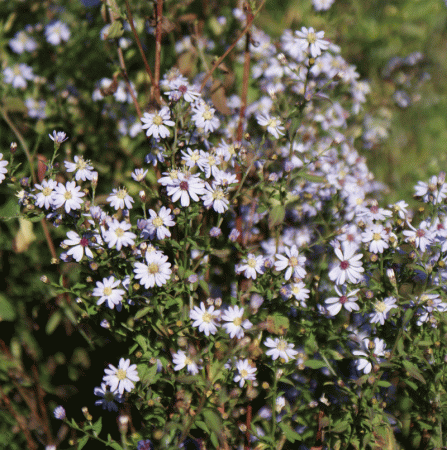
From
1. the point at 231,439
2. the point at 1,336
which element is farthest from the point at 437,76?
the point at 1,336

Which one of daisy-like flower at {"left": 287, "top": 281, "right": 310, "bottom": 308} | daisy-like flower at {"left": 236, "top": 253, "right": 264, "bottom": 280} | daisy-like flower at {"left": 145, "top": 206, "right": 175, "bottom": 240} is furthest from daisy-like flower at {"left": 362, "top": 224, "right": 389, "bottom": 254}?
daisy-like flower at {"left": 145, "top": 206, "right": 175, "bottom": 240}

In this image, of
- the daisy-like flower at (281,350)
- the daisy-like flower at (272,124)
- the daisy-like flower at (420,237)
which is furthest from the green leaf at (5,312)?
the daisy-like flower at (420,237)

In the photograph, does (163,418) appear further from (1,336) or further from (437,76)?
(437,76)

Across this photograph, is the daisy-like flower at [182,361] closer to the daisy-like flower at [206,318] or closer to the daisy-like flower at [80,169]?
the daisy-like flower at [206,318]

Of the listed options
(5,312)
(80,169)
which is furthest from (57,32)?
(5,312)

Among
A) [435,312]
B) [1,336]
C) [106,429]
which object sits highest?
[435,312]

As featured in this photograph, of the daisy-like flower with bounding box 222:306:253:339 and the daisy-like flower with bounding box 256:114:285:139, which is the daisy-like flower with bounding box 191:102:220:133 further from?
the daisy-like flower with bounding box 222:306:253:339
